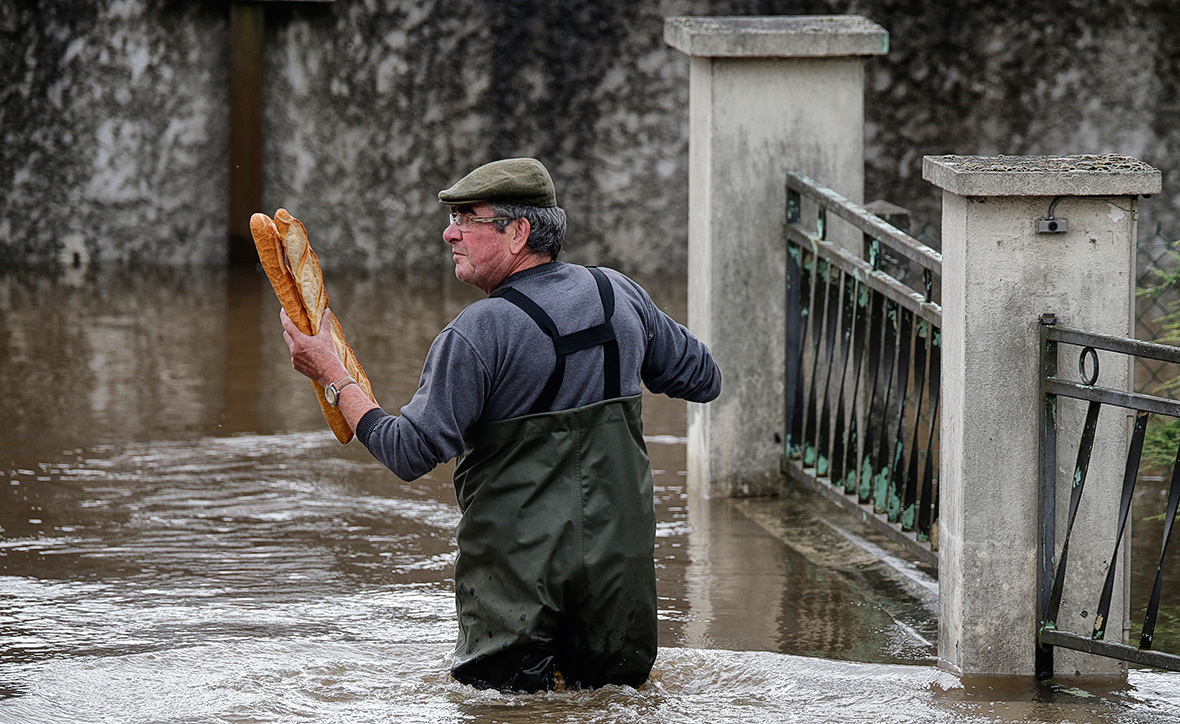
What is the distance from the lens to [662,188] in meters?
11.4

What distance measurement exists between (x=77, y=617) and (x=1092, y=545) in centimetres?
297

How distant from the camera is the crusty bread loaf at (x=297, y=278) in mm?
4098

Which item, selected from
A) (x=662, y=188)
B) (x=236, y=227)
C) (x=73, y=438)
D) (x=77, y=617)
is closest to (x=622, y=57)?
(x=662, y=188)

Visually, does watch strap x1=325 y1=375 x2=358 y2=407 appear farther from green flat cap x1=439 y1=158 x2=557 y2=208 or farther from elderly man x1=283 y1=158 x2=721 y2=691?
green flat cap x1=439 y1=158 x2=557 y2=208

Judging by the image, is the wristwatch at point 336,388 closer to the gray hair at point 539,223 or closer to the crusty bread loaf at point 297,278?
the crusty bread loaf at point 297,278

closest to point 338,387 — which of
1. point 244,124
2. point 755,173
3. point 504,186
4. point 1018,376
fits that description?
point 504,186

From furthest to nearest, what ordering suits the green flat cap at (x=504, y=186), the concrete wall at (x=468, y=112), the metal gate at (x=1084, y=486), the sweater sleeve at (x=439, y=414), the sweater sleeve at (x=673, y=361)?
1. the concrete wall at (x=468, y=112)
2. the sweater sleeve at (x=673, y=361)
3. the metal gate at (x=1084, y=486)
4. the green flat cap at (x=504, y=186)
5. the sweater sleeve at (x=439, y=414)

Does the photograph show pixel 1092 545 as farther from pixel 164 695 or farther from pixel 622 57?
pixel 622 57

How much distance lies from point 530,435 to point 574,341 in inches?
9.8

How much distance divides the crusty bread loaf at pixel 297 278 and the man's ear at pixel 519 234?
0.48 meters

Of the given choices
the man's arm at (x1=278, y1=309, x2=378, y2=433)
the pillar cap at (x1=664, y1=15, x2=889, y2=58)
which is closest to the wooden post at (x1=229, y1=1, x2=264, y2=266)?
the pillar cap at (x1=664, y1=15, x2=889, y2=58)

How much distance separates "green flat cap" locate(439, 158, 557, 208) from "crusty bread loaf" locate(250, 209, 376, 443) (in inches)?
15.8

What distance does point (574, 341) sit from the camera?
13.2 ft

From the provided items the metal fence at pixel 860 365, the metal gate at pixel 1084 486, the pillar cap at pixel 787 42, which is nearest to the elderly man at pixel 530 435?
the metal gate at pixel 1084 486
